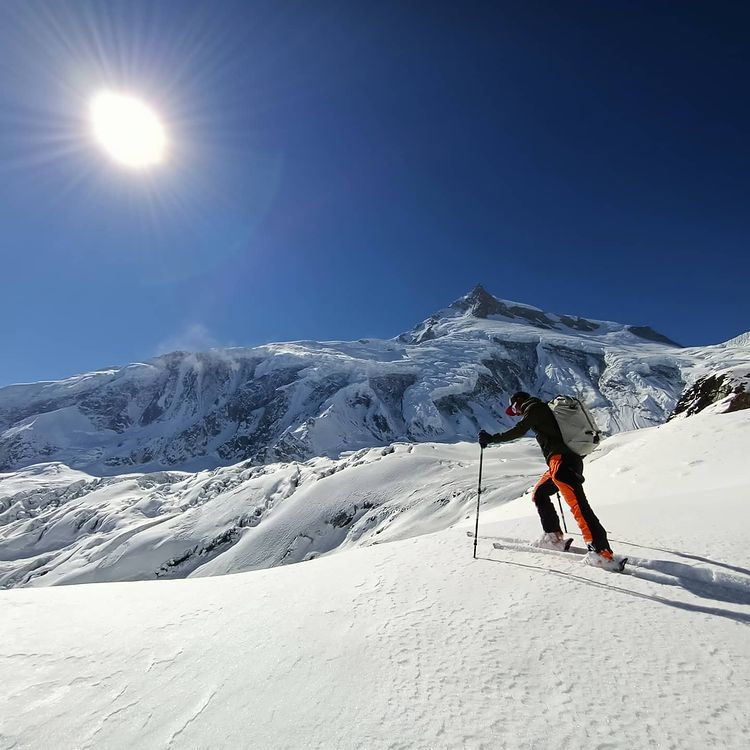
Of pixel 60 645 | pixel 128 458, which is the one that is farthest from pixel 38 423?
pixel 60 645

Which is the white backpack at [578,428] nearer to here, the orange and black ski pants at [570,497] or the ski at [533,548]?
the orange and black ski pants at [570,497]

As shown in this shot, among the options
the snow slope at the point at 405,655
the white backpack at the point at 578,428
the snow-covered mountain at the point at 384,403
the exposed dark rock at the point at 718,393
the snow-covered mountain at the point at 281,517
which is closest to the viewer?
the snow slope at the point at 405,655

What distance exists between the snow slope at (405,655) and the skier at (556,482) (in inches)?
15.4

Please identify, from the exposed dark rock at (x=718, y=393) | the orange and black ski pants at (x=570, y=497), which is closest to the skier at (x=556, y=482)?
the orange and black ski pants at (x=570, y=497)

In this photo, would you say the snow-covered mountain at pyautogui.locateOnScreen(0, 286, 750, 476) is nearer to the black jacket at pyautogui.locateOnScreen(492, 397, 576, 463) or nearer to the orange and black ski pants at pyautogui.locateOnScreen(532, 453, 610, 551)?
the orange and black ski pants at pyautogui.locateOnScreen(532, 453, 610, 551)

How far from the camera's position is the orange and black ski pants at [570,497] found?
192 inches

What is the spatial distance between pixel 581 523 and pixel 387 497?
Result: 113ft

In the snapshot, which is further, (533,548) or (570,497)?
(533,548)

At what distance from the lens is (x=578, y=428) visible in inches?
214

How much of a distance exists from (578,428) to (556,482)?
76cm

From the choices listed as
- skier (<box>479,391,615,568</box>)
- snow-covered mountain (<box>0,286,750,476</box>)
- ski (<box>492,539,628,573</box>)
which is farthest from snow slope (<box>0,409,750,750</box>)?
snow-covered mountain (<box>0,286,750,476</box>)

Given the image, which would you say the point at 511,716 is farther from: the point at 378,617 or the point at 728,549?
the point at 728,549

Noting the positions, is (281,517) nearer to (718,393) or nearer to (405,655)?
(718,393)

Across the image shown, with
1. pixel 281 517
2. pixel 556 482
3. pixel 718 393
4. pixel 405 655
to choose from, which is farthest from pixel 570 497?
pixel 281 517
